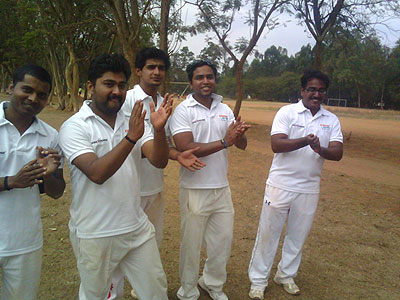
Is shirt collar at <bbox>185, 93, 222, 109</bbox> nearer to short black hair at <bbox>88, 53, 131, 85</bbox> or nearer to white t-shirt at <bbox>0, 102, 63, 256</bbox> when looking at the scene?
short black hair at <bbox>88, 53, 131, 85</bbox>

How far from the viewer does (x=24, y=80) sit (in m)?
2.12

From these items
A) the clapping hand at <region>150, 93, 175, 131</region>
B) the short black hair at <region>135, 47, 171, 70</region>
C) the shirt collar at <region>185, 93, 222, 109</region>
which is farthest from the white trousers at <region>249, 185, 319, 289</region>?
the short black hair at <region>135, 47, 171, 70</region>

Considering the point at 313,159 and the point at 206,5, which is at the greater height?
the point at 206,5

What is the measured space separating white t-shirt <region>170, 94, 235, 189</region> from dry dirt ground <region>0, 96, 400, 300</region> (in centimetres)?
119

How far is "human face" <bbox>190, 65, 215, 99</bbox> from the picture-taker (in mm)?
2934

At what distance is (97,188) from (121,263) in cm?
56

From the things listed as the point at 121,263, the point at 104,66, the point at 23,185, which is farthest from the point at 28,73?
the point at 121,263

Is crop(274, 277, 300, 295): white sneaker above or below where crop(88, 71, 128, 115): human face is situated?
below

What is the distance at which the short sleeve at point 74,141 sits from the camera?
195cm

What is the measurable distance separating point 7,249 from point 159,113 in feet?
4.16

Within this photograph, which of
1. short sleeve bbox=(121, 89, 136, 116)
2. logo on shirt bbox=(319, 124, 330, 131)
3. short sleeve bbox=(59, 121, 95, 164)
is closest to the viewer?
short sleeve bbox=(59, 121, 95, 164)

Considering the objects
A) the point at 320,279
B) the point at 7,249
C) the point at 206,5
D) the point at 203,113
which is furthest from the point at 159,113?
the point at 206,5

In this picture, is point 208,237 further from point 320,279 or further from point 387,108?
point 387,108

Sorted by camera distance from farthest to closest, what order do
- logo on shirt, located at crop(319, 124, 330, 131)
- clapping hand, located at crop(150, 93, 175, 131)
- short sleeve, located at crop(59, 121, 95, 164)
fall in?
logo on shirt, located at crop(319, 124, 330, 131) → clapping hand, located at crop(150, 93, 175, 131) → short sleeve, located at crop(59, 121, 95, 164)
